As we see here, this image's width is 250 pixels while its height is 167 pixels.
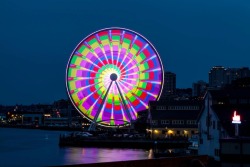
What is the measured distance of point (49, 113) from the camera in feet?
643

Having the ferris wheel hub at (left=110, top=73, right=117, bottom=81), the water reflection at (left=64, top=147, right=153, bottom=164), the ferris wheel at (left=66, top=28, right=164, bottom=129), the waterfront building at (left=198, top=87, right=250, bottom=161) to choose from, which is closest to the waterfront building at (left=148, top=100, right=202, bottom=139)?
the ferris wheel at (left=66, top=28, right=164, bottom=129)

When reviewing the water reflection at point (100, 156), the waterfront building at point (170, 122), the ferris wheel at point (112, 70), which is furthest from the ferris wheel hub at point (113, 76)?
the waterfront building at point (170, 122)

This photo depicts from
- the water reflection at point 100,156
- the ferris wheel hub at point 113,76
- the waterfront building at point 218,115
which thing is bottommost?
the water reflection at point 100,156

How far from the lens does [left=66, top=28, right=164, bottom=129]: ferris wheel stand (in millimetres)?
50969

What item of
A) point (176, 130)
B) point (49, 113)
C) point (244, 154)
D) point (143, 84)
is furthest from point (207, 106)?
point (49, 113)

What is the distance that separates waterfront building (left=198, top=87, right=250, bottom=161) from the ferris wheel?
2000cm

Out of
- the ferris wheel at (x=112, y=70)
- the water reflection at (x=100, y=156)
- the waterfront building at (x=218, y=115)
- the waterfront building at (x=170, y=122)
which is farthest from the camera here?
the waterfront building at (x=170, y=122)

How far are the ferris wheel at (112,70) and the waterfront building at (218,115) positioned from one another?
20002mm

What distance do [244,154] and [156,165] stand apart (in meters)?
6.95

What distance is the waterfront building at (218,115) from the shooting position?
27.7 m

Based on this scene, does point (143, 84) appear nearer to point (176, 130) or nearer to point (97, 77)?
point (97, 77)

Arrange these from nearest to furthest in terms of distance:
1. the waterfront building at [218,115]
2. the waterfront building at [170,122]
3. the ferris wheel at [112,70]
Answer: the waterfront building at [218,115]
the ferris wheel at [112,70]
the waterfront building at [170,122]

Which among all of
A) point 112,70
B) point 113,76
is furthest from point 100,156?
point 112,70

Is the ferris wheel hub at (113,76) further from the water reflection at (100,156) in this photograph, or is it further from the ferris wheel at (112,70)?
the water reflection at (100,156)
